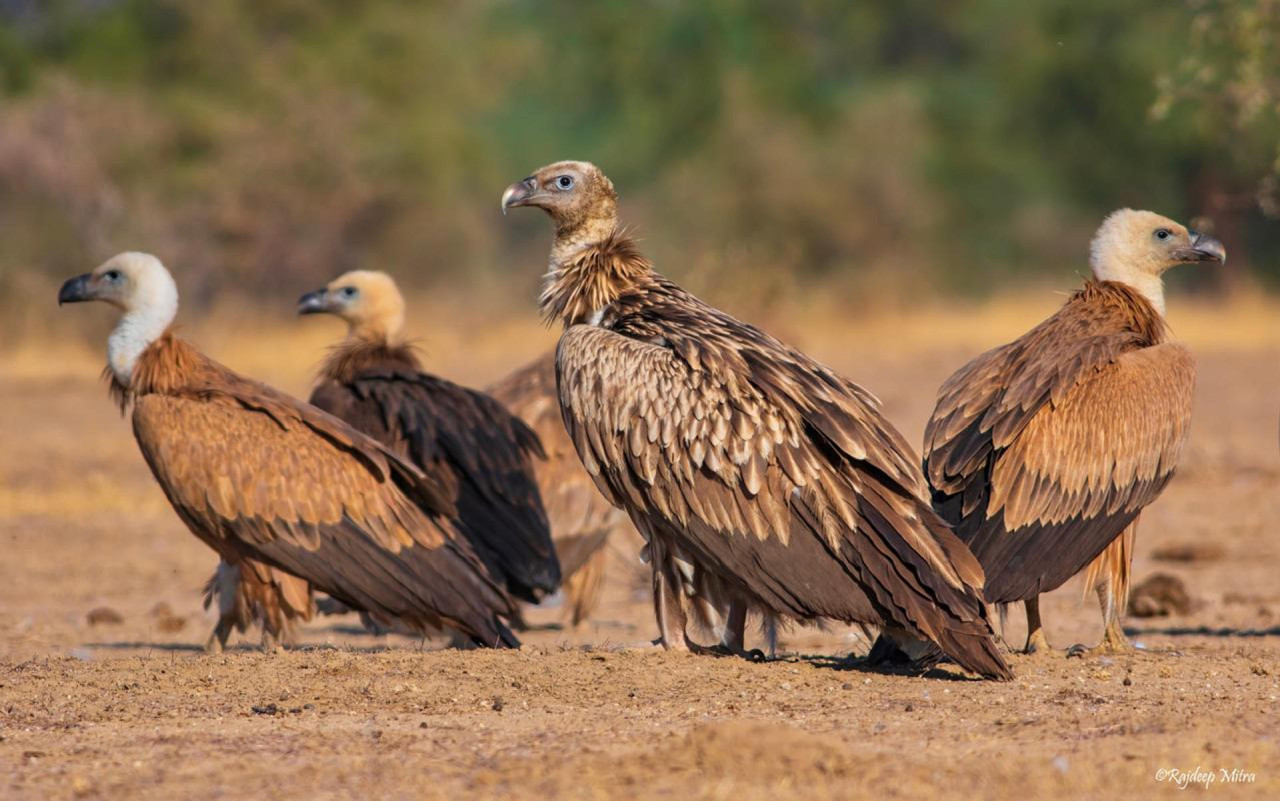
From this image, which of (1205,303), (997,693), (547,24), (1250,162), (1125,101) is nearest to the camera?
(997,693)

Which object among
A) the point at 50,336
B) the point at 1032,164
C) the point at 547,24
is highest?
the point at 547,24

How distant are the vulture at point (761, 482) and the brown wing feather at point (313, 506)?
1.26 m

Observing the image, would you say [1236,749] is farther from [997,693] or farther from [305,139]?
[305,139]

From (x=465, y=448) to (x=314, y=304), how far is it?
2692mm

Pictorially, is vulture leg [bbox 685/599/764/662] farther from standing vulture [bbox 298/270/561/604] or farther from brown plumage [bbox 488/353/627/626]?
brown plumage [bbox 488/353/627/626]

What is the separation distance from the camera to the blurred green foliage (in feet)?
89.6

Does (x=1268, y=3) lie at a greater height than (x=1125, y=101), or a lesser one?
lesser

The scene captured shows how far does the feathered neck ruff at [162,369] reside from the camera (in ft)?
28.7

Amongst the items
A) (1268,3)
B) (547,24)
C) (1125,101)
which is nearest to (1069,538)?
(1268,3)

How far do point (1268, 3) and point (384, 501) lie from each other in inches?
348

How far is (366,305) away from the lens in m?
11.2

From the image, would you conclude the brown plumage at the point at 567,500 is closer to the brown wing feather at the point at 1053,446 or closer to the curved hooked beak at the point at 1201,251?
the brown wing feather at the point at 1053,446

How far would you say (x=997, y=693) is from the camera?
21.2 feet

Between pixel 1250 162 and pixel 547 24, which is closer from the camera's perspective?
pixel 1250 162
